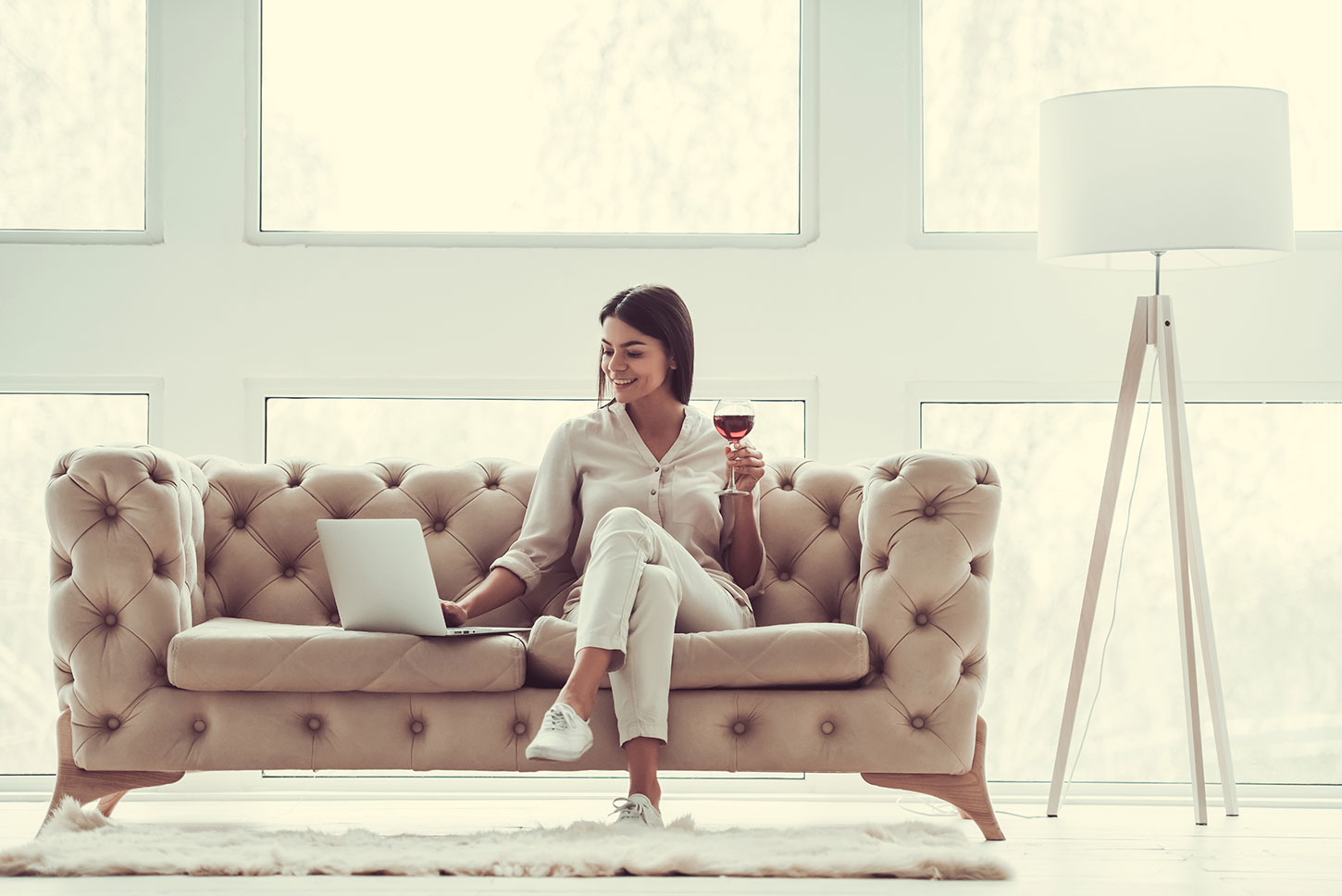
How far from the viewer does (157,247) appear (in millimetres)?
3176

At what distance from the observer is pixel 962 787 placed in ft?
7.83

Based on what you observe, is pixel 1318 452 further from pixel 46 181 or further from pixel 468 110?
pixel 46 181

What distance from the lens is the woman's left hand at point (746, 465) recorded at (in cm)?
253

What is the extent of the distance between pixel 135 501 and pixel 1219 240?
7.09 ft

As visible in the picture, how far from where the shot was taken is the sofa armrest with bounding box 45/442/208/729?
2328mm

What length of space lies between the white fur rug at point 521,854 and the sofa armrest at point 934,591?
28 centimetres

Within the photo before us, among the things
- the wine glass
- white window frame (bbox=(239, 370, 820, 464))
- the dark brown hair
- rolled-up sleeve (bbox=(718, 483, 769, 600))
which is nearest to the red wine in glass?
the wine glass

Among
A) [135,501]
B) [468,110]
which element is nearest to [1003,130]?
[468,110]

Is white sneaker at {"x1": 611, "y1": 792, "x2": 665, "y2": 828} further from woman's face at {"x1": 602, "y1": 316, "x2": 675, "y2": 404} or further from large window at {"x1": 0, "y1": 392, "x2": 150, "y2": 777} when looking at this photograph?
large window at {"x1": 0, "y1": 392, "x2": 150, "y2": 777}

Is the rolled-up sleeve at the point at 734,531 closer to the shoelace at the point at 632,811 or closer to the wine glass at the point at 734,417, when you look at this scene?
the wine glass at the point at 734,417

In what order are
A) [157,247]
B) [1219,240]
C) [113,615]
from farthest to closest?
[157,247] → [1219,240] → [113,615]

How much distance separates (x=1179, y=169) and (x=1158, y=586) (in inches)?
44.2

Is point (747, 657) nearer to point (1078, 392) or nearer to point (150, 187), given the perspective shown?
point (1078, 392)

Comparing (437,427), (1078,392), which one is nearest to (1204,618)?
(1078,392)
